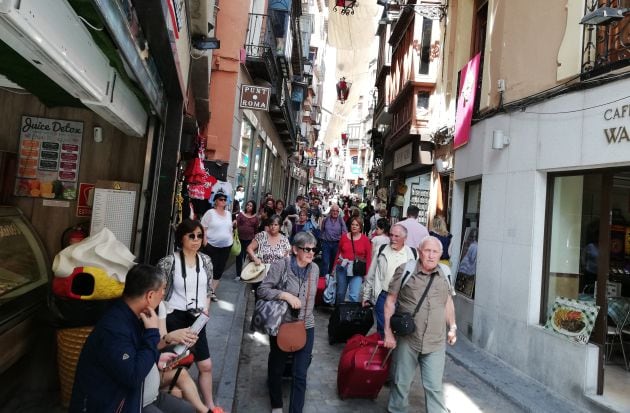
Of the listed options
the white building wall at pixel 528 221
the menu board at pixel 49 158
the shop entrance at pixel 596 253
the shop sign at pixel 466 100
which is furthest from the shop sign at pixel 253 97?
the shop entrance at pixel 596 253

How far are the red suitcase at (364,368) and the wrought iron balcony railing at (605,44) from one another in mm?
4381

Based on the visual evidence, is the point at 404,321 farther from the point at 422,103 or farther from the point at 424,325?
the point at 422,103

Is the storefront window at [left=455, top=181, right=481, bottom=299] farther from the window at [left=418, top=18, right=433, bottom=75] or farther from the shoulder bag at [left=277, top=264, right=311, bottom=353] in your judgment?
the window at [left=418, top=18, right=433, bottom=75]

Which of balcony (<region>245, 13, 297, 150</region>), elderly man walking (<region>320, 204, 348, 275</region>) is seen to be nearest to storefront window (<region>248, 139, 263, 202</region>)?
balcony (<region>245, 13, 297, 150</region>)

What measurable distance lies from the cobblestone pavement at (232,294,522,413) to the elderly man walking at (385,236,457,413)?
700 mm

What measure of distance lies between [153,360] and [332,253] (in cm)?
735

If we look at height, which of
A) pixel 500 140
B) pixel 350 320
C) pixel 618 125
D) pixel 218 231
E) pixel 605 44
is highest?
pixel 605 44

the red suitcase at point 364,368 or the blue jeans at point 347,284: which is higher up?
the blue jeans at point 347,284

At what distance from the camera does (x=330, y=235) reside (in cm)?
949

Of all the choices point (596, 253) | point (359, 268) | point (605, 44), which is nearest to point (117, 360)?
point (359, 268)

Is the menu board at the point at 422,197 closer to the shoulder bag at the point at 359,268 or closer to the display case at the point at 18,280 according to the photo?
the shoulder bag at the point at 359,268

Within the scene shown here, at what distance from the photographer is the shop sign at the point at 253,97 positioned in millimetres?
12203

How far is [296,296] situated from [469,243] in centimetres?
586

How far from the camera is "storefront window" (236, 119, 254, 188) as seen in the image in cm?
1416
